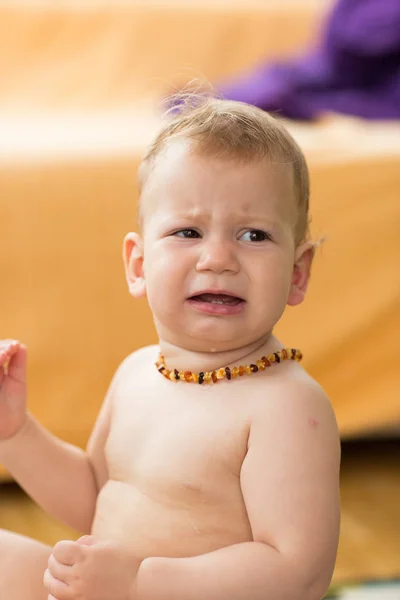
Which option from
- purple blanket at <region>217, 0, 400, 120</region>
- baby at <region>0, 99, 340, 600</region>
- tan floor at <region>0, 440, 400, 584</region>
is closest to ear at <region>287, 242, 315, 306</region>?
baby at <region>0, 99, 340, 600</region>

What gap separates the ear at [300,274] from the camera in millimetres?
830

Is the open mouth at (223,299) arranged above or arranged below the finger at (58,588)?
above

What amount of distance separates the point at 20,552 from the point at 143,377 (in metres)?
0.18

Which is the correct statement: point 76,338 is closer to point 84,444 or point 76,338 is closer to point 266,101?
point 84,444

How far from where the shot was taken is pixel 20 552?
0.83 meters

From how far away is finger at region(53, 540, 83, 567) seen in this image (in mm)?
703

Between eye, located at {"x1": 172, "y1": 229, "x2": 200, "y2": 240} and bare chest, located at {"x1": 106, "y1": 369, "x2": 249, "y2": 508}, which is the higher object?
eye, located at {"x1": 172, "y1": 229, "x2": 200, "y2": 240}

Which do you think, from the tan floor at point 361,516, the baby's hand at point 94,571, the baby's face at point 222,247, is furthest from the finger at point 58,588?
the tan floor at point 361,516

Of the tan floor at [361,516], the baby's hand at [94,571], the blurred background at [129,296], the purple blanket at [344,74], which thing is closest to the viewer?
the baby's hand at [94,571]

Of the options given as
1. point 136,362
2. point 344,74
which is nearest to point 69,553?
point 136,362

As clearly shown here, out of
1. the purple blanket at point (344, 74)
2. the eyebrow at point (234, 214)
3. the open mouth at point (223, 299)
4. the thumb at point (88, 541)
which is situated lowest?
the thumb at point (88, 541)

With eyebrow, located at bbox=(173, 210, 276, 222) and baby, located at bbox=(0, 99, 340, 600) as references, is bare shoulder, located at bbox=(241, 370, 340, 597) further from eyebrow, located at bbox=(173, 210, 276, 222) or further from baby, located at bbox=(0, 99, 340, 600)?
eyebrow, located at bbox=(173, 210, 276, 222)

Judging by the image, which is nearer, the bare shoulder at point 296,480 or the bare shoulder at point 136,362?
the bare shoulder at point 296,480

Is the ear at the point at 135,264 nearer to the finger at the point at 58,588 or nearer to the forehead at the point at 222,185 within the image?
the forehead at the point at 222,185
